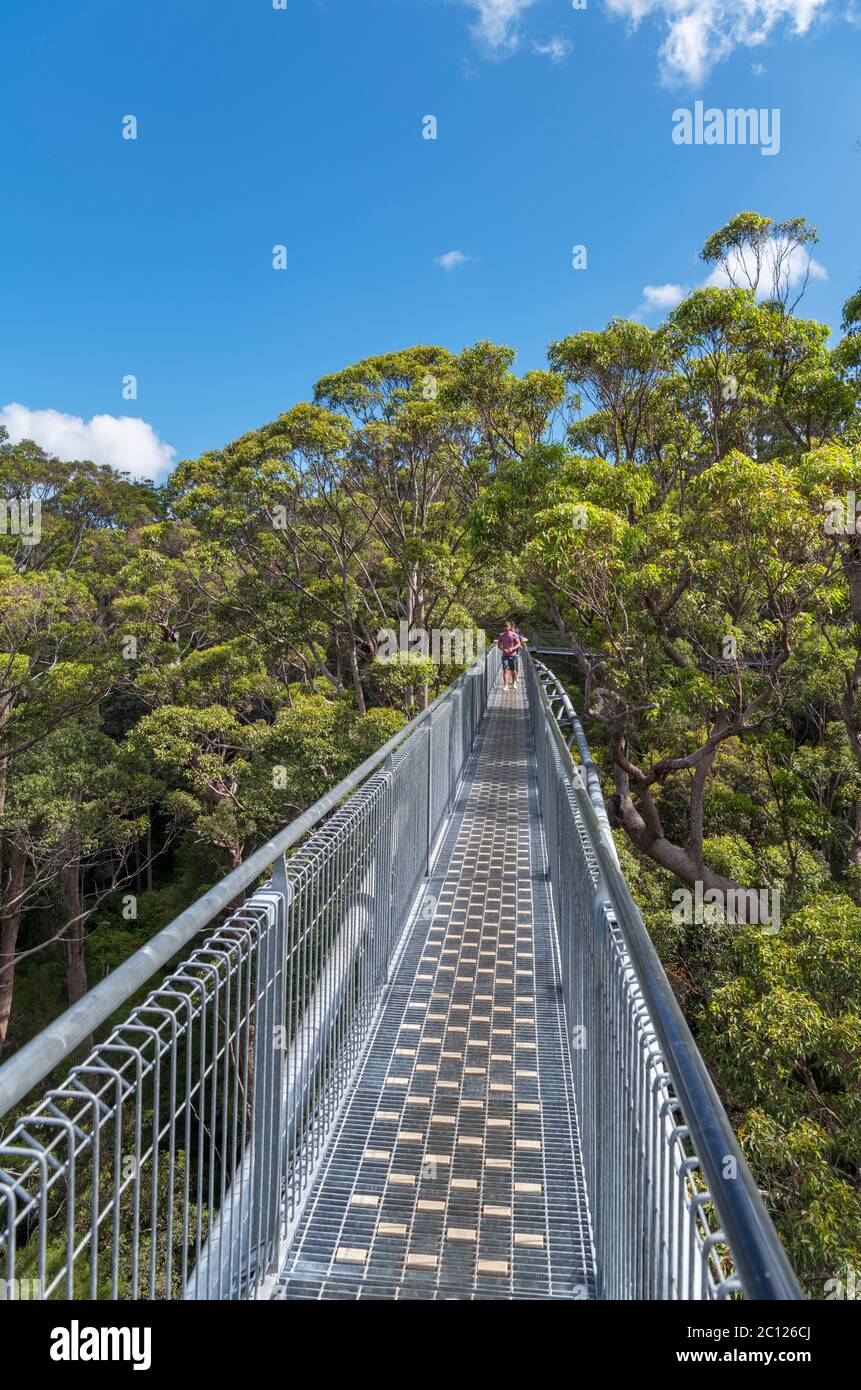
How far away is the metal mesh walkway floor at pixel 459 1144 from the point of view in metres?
3.02

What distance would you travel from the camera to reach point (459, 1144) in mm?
3730

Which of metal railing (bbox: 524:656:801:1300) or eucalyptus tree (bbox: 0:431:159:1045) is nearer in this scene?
metal railing (bbox: 524:656:801:1300)

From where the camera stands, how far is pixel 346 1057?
4141 millimetres

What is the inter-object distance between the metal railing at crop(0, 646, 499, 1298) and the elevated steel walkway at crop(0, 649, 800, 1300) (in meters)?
0.01

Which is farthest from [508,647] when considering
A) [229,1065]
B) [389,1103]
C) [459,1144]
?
[229,1065]

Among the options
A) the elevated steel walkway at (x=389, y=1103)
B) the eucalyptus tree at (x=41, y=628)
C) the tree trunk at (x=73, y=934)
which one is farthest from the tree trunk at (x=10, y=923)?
the elevated steel walkway at (x=389, y=1103)

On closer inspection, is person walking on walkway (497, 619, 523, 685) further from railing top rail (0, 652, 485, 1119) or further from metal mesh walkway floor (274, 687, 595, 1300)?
railing top rail (0, 652, 485, 1119)

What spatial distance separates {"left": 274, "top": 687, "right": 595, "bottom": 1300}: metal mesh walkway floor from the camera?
9.90 feet

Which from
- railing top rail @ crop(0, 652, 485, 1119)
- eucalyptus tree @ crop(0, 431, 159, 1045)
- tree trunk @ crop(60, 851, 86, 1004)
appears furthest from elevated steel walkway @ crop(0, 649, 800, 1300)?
tree trunk @ crop(60, 851, 86, 1004)

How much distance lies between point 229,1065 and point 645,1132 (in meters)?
1.17

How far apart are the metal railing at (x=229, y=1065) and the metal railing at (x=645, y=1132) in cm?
→ 98

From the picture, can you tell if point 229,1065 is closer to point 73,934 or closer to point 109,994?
point 109,994

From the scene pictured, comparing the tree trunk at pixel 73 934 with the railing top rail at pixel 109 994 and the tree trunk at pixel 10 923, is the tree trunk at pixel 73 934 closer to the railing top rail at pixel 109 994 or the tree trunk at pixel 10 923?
the tree trunk at pixel 10 923
